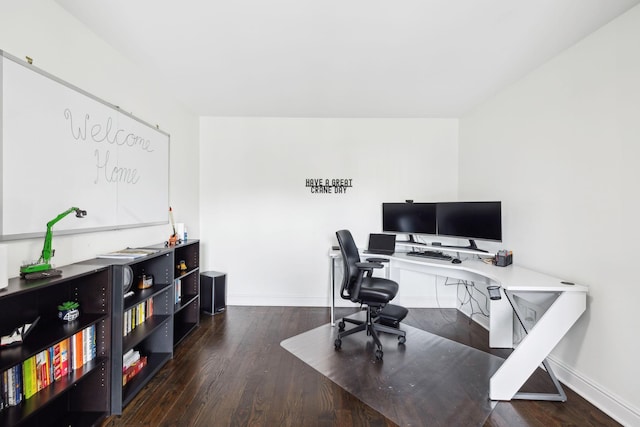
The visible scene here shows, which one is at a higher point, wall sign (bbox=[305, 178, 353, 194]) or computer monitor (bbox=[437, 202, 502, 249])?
wall sign (bbox=[305, 178, 353, 194])

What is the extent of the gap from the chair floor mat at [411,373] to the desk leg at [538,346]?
0.53ft

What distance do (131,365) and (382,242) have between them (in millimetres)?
2740

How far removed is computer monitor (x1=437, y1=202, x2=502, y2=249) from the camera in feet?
8.39

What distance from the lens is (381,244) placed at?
11.2 feet

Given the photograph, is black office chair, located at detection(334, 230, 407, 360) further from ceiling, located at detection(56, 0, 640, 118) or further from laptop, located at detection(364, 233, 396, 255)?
ceiling, located at detection(56, 0, 640, 118)

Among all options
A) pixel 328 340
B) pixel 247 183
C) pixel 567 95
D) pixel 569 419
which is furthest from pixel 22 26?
pixel 569 419

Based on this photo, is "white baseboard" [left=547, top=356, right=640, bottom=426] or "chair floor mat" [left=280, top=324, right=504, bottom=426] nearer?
"white baseboard" [left=547, top=356, right=640, bottom=426]

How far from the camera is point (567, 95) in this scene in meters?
2.12

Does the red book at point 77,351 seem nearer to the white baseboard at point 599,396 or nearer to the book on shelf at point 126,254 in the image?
the book on shelf at point 126,254

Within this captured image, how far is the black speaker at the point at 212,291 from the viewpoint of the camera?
3303mm

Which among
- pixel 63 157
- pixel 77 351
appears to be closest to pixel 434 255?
pixel 77 351

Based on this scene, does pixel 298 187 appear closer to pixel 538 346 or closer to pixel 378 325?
pixel 378 325

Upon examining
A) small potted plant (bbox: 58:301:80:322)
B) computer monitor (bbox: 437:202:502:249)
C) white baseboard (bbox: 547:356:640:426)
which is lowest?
white baseboard (bbox: 547:356:640:426)

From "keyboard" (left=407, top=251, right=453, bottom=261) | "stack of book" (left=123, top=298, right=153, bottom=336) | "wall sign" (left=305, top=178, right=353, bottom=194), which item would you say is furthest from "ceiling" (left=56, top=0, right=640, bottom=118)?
"stack of book" (left=123, top=298, right=153, bottom=336)
